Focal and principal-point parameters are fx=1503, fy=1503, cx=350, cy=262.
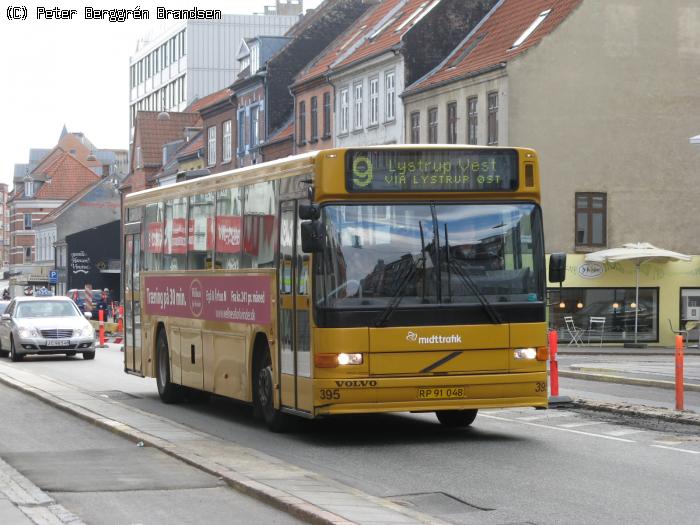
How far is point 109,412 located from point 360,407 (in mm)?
4833

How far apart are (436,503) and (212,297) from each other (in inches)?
323

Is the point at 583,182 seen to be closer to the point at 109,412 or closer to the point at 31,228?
the point at 109,412

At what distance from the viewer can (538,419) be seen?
60.0 feet

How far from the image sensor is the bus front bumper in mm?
14711

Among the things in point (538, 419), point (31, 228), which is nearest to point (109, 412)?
point (538, 419)

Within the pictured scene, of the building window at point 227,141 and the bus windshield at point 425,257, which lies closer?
the bus windshield at point 425,257

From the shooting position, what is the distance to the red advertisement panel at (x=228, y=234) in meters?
17.8

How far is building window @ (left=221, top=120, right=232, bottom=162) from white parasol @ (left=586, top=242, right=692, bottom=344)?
31.4 meters

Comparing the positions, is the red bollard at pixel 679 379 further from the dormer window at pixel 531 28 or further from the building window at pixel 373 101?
the building window at pixel 373 101

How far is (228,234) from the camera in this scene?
18156 millimetres

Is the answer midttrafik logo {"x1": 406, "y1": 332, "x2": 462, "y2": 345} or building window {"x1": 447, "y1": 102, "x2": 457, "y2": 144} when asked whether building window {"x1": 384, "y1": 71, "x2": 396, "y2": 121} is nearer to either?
building window {"x1": 447, "y1": 102, "x2": 457, "y2": 144}

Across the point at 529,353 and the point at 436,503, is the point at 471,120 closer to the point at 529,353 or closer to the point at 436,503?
the point at 529,353

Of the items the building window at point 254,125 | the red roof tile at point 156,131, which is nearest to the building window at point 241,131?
the building window at point 254,125

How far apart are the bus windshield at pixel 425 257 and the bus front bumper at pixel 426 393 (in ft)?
2.34
